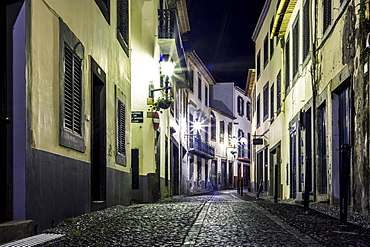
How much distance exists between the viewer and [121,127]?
1346 centimetres

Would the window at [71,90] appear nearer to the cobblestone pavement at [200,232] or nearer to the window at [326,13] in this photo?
the cobblestone pavement at [200,232]

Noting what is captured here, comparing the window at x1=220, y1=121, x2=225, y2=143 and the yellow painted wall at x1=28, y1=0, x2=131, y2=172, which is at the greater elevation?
the window at x1=220, y1=121, x2=225, y2=143

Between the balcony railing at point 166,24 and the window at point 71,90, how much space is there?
36.2 feet

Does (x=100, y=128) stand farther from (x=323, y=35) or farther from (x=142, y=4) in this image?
(x=142, y=4)

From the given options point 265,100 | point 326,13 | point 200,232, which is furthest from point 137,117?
point 265,100

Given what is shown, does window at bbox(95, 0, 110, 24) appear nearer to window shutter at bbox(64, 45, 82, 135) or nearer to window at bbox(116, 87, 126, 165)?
window at bbox(116, 87, 126, 165)

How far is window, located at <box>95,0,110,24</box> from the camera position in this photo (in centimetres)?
1083

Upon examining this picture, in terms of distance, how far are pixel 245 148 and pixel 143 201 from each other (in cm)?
4829

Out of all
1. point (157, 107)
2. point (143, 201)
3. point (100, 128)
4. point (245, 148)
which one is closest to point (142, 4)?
point (157, 107)

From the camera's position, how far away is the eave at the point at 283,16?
18.1 meters

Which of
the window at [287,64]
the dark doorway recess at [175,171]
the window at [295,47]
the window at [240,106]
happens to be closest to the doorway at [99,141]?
the window at [295,47]

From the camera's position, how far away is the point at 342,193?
6.53 m

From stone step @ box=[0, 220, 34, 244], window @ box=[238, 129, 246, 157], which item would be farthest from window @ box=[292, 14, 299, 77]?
window @ box=[238, 129, 246, 157]

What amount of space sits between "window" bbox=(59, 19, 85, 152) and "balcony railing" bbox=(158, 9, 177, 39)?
11027mm
